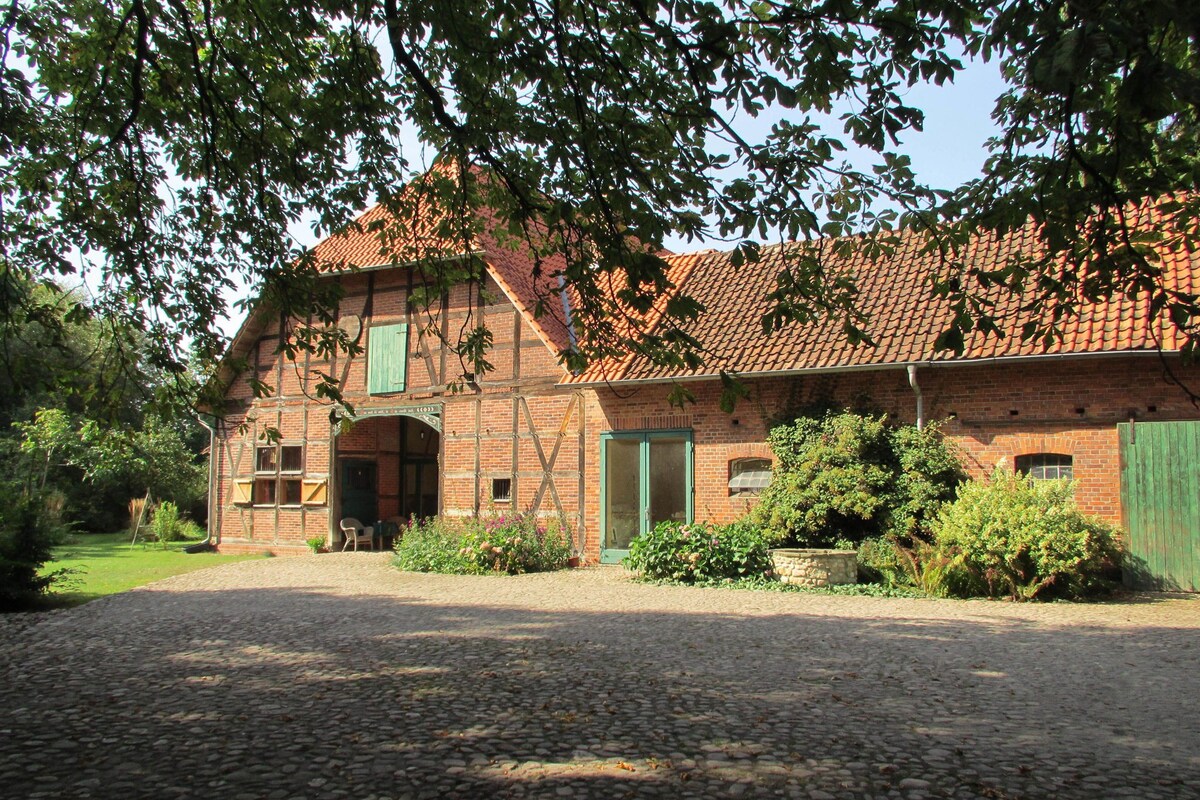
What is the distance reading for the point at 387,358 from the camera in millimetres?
17500

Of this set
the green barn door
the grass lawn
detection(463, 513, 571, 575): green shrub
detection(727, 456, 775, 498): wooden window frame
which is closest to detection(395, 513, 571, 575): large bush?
detection(463, 513, 571, 575): green shrub

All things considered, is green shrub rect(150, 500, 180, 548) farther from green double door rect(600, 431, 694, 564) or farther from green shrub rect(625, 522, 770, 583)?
green shrub rect(625, 522, 770, 583)

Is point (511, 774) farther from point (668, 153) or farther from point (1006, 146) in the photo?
point (1006, 146)

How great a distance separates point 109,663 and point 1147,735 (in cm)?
709

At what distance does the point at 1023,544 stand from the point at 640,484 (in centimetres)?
635

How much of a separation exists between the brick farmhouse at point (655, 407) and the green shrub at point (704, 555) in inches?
59.4

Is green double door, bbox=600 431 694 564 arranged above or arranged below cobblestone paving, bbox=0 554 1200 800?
above

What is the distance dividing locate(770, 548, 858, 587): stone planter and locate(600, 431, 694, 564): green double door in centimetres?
267

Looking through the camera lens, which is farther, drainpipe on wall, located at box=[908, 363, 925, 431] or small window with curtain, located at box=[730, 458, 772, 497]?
small window with curtain, located at box=[730, 458, 772, 497]

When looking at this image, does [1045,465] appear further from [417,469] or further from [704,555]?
[417,469]

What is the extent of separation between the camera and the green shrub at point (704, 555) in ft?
39.8

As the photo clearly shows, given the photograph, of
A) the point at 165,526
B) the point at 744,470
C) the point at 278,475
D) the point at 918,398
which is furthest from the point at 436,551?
the point at 165,526

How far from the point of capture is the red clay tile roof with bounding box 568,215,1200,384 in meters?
11.1

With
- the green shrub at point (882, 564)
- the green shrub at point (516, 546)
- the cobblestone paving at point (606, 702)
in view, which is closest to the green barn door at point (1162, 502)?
the cobblestone paving at point (606, 702)
